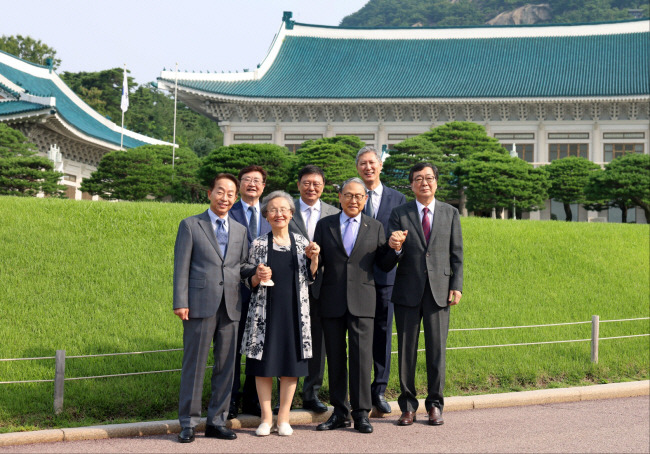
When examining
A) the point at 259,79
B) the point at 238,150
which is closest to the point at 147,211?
the point at 238,150

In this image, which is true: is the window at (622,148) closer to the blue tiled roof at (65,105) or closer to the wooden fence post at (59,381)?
the blue tiled roof at (65,105)

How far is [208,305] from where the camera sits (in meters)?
5.12

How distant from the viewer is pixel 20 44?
42.3m

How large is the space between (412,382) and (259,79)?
24.4 m

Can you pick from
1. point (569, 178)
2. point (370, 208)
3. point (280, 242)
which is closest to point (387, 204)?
point (370, 208)

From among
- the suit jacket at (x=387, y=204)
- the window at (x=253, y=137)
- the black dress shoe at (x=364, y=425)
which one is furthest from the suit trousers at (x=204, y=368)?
the window at (x=253, y=137)

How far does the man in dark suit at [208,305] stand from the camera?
510cm

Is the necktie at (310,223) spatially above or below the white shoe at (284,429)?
above

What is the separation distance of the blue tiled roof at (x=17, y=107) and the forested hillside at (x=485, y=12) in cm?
5907

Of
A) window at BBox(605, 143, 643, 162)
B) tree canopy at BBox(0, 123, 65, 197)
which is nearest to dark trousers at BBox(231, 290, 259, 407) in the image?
tree canopy at BBox(0, 123, 65, 197)

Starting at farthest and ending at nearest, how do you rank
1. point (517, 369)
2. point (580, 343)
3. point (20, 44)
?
point (20, 44), point (580, 343), point (517, 369)

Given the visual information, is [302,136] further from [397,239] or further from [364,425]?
[364,425]

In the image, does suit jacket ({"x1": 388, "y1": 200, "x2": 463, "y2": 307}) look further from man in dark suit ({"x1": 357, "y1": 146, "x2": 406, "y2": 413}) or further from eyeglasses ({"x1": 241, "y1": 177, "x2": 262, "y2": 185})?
eyeglasses ({"x1": 241, "y1": 177, "x2": 262, "y2": 185})

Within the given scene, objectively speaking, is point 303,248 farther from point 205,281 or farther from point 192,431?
point 192,431
